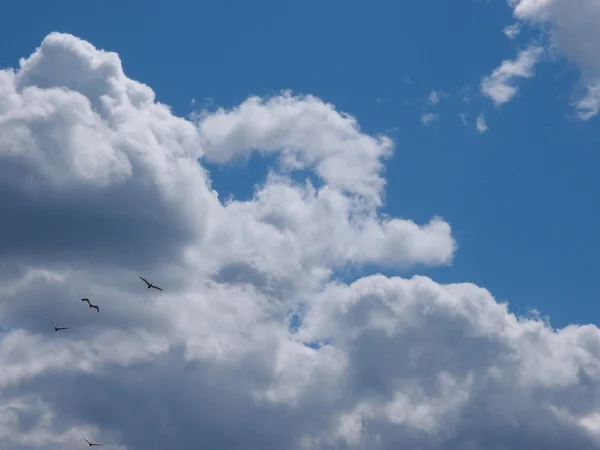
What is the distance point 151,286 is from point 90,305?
34.4 metres

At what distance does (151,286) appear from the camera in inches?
7520

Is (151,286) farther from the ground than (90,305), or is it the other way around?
(151,286)

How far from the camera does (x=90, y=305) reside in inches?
A: 7633
